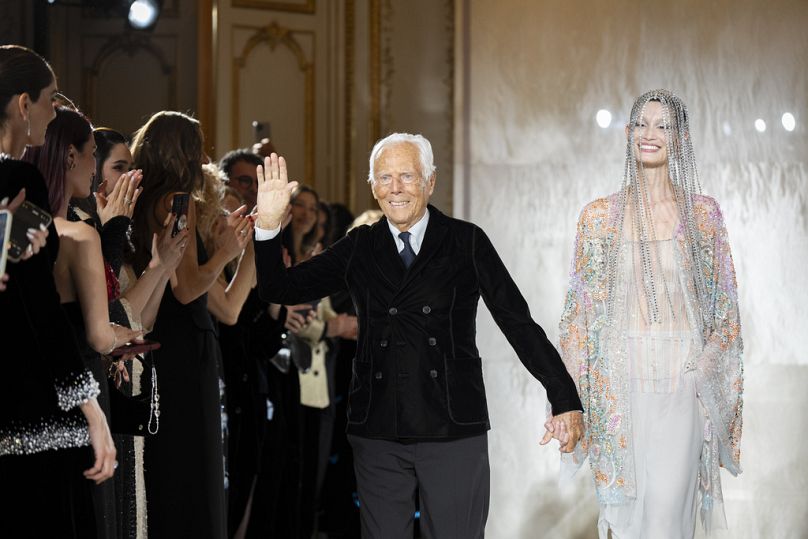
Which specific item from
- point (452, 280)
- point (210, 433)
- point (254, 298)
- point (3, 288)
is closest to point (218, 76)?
point (254, 298)

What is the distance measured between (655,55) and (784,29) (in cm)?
67

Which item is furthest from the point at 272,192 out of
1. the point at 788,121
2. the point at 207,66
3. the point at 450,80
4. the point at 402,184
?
the point at 207,66

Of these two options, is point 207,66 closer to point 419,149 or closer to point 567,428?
point 419,149

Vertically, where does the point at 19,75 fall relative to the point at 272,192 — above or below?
above

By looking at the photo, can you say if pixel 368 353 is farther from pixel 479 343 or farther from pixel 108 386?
pixel 479 343

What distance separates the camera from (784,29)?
614 cm

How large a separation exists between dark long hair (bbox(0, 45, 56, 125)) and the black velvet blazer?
100 cm

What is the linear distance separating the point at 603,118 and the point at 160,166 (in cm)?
242

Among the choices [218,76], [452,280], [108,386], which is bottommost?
[108,386]

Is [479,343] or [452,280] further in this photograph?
[479,343]

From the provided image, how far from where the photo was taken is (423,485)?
374cm

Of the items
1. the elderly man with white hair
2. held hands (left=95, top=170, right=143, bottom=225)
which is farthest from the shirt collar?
held hands (left=95, top=170, right=143, bottom=225)

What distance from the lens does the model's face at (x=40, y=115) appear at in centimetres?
299

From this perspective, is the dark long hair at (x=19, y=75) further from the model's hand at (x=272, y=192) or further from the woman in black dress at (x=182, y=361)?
the woman in black dress at (x=182, y=361)
